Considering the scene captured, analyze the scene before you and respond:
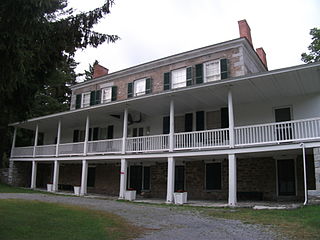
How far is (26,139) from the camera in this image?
31.2 m

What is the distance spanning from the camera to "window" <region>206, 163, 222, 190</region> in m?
17.2

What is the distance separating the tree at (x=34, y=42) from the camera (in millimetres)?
4996

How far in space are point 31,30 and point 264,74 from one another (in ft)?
31.5

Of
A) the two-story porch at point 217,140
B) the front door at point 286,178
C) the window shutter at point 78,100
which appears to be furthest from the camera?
A: the window shutter at point 78,100

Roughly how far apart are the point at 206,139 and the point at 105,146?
21.1 feet

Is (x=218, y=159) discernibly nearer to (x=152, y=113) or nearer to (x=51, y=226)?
(x=152, y=113)

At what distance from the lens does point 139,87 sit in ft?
73.0

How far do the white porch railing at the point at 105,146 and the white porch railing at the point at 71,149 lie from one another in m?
0.90

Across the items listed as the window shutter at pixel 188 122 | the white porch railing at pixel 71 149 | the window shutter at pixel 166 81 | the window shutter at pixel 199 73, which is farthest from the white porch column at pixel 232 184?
the white porch railing at pixel 71 149

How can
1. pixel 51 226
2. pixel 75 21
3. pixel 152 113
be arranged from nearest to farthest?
pixel 75 21 < pixel 51 226 < pixel 152 113

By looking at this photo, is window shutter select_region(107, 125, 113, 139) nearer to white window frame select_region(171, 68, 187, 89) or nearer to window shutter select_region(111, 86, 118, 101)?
window shutter select_region(111, 86, 118, 101)

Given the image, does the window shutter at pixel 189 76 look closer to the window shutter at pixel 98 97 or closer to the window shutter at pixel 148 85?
the window shutter at pixel 148 85

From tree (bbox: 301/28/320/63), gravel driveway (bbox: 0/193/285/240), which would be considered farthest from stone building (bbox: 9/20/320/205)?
tree (bbox: 301/28/320/63)

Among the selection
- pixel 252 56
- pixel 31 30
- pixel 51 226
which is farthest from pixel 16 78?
pixel 252 56
